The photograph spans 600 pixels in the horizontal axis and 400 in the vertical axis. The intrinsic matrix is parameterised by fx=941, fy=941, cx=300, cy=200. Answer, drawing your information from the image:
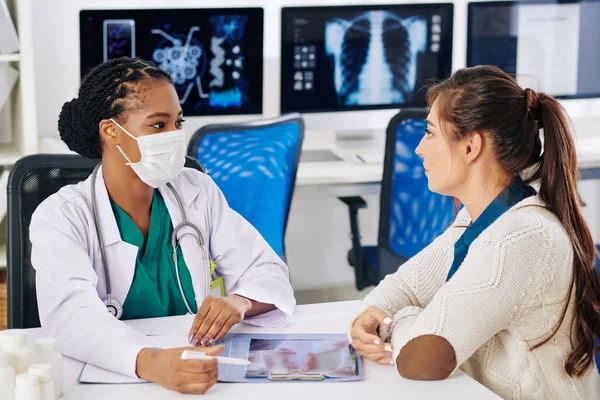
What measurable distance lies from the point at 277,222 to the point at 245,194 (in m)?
0.16

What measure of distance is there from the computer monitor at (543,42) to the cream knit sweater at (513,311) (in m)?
2.31

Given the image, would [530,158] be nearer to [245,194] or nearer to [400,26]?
[245,194]

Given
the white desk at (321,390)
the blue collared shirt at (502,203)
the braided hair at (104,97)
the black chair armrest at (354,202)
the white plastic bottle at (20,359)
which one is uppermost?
the braided hair at (104,97)

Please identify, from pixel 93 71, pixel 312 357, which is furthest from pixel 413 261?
pixel 93 71

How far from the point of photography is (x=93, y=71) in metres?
1.80

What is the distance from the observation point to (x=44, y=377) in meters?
1.25

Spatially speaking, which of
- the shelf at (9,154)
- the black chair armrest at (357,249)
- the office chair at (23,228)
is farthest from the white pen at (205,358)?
the shelf at (9,154)

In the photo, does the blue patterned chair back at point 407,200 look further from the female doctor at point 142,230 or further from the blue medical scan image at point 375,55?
the female doctor at point 142,230

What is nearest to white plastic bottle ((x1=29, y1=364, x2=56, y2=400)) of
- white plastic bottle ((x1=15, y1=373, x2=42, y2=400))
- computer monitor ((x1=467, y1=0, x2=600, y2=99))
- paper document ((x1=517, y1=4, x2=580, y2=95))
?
white plastic bottle ((x1=15, y1=373, x2=42, y2=400))

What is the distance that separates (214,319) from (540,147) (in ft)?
2.02

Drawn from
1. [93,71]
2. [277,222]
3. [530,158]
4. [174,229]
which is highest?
[93,71]

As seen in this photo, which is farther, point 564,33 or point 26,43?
point 564,33

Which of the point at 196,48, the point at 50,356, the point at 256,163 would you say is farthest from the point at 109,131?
the point at 196,48

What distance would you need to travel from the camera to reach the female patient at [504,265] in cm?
141
